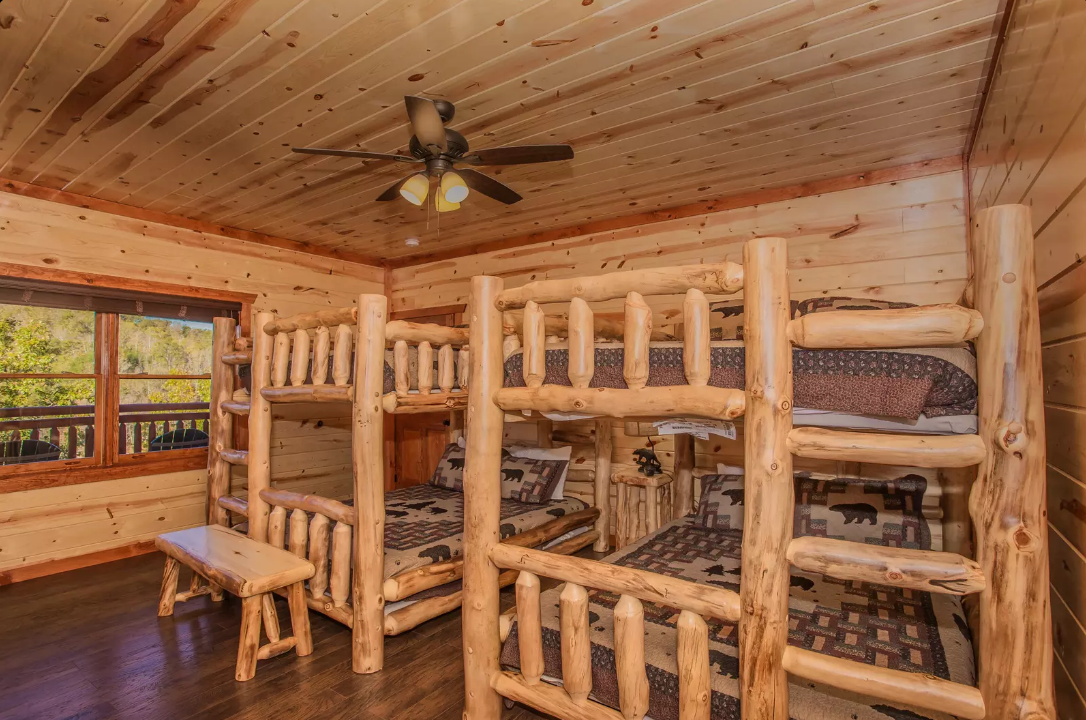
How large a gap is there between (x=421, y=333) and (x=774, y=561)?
176 cm

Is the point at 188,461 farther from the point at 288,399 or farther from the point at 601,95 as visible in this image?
the point at 601,95

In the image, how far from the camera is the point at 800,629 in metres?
1.73

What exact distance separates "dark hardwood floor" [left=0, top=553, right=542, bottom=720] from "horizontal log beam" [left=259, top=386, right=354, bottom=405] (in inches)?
43.4

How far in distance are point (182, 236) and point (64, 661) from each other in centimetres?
283

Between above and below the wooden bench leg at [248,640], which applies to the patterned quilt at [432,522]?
above

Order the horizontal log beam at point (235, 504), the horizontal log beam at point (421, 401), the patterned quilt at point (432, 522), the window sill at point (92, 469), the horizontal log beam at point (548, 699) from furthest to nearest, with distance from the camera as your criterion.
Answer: the window sill at point (92, 469), the horizontal log beam at point (235, 504), the patterned quilt at point (432, 522), the horizontal log beam at point (421, 401), the horizontal log beam at point (548, 699)

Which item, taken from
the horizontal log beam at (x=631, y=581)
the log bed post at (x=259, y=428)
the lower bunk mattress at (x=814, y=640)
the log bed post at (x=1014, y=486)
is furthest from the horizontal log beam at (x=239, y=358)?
the log bed post at (x=1014, y=486)

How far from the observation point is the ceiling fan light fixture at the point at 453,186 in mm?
2281

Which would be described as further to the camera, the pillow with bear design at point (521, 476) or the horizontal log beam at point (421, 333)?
the pillow with bear design at point (521, 476)

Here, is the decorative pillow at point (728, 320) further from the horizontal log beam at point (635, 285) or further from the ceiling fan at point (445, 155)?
the horizontal log beam at point (635, 285)

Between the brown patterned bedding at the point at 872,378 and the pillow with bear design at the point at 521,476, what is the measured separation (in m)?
2.23

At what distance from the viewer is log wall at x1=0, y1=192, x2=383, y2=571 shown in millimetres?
3397

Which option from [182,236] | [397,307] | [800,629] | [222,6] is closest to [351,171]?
[222,6]

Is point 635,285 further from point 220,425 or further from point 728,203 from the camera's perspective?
point 220,425
